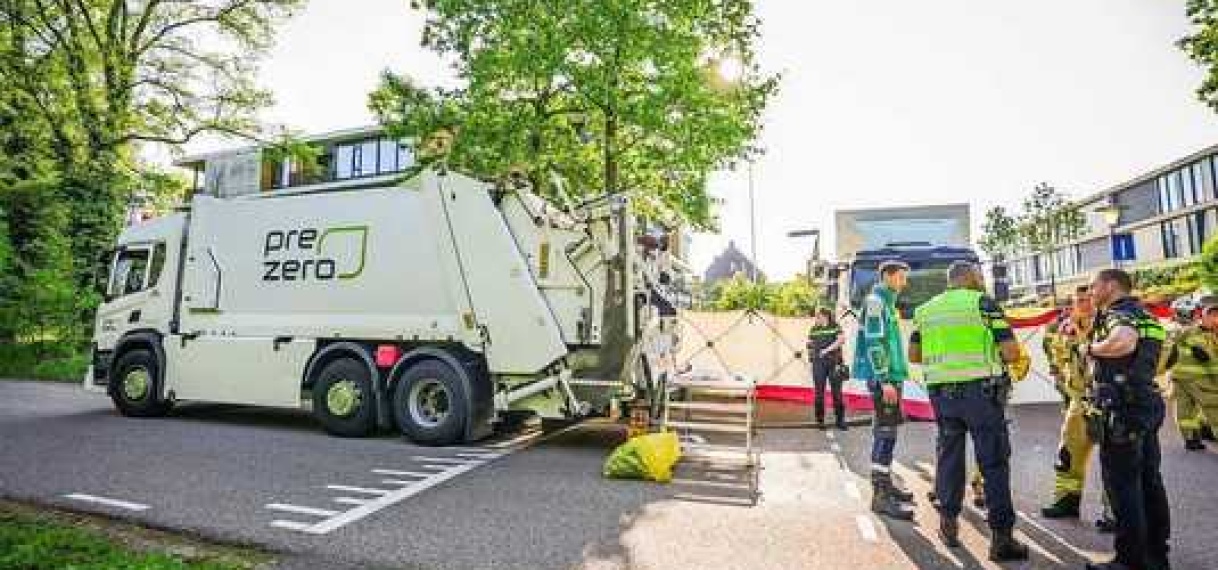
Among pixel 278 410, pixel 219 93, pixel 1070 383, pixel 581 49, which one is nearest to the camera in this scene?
pixel 1070 383

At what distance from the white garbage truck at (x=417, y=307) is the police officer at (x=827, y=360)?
303cm

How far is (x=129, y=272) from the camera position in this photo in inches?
395

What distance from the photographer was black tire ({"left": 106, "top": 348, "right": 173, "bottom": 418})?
9.65 metres

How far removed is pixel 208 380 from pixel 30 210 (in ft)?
56.2


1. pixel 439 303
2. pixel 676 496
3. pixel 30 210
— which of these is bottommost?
pixel 676 496

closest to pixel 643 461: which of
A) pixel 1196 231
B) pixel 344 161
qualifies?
pixel 344 161

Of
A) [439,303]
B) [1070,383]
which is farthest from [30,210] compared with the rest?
[1070,383]

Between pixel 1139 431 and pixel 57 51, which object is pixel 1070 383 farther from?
pixel 57 51

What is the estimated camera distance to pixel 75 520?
483 centimetres

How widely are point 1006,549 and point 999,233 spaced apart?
87344 mm

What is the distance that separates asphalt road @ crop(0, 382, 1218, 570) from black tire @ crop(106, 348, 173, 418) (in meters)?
0.97

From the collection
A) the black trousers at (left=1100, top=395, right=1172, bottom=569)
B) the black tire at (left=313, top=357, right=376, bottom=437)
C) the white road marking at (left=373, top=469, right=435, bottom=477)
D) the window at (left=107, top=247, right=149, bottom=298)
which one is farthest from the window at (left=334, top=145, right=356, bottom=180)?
the black trousers at (left=1100, top=395, right=1172, bottom=569)

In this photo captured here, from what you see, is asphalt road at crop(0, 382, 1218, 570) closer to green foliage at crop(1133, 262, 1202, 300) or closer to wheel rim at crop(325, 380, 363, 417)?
wheel rim at crop(325, 380, 363, 417)

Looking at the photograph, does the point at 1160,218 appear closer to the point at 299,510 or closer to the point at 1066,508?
the point at 1066,508
